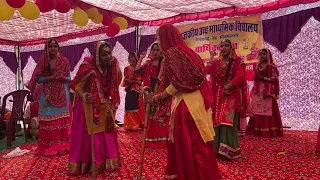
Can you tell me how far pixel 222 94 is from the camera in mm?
3791

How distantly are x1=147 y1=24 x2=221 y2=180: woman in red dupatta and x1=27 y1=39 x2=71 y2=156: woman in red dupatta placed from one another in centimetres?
221

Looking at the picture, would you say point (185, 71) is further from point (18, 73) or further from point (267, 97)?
point (18, 73)

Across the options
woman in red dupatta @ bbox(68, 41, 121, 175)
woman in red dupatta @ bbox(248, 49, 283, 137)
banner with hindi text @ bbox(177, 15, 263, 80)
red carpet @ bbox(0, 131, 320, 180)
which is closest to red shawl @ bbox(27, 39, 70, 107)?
red carpet @ bbox(0, 131, 320, 180)

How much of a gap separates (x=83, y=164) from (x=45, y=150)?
1.34 m

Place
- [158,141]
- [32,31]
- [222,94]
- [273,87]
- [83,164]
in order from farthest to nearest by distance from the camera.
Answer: [32,31], [273,87], [158,141], [222,94], [83,164]

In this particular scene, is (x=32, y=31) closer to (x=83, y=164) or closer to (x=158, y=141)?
(x=158, y=141)

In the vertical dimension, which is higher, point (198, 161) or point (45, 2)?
point (45, 2)

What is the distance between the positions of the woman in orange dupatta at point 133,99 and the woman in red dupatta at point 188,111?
13.1ft

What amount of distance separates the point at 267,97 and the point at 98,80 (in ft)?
11.5

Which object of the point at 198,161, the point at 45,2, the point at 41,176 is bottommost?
the point at 41,176

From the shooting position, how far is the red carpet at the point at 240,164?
3188mm

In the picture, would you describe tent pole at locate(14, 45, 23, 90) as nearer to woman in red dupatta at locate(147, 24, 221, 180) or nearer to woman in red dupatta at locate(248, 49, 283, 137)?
woman in red dupatta at locate(248, 49, 283, 137)

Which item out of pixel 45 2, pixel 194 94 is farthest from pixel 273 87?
pixel 45 2

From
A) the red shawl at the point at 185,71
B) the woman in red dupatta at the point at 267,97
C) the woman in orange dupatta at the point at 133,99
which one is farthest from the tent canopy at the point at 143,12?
the red shawl at the point at 185,71
